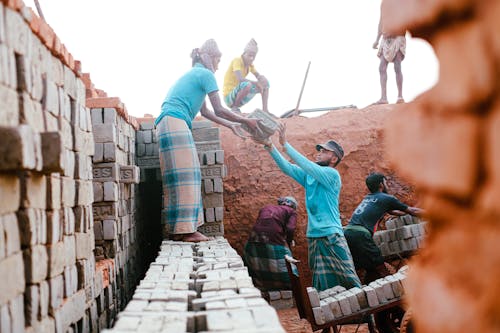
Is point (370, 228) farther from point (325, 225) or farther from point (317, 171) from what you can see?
point (317, 171)

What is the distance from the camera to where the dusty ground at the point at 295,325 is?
709 centimetres

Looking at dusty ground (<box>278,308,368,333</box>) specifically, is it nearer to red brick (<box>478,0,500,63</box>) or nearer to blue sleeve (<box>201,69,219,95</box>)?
blue sleeve (<box>201,69,219,95</box>)

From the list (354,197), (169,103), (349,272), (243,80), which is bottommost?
(349,272)

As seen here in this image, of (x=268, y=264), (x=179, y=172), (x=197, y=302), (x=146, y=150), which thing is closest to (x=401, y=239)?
(x=268, y=264)

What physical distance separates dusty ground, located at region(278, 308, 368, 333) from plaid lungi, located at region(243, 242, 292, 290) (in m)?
0.42

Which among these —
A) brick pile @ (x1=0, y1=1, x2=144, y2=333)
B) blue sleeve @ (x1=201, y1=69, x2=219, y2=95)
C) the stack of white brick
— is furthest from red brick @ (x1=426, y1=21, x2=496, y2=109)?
blue sleeve @ (x1=201, y1=69, x2=219, y2=95)

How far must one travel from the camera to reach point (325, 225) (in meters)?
5.96

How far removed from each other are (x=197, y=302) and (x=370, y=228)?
404cm

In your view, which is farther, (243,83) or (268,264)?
(243,83)

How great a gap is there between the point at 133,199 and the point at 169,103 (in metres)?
1.50

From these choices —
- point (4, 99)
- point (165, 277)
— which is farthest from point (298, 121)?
point (4, 99)

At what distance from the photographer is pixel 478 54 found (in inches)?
42.6

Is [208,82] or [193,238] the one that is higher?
[208,82]

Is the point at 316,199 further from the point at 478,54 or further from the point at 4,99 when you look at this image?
the point at 478,54
